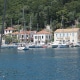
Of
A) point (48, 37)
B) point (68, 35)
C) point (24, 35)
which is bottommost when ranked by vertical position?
point (48, 37)

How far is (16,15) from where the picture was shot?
5044 inches

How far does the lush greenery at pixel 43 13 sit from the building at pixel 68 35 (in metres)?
7.24

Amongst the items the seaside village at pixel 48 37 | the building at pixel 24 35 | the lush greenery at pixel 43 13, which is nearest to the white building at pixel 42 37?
the seaside village at pixel 48 37

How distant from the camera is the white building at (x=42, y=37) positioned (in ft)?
384

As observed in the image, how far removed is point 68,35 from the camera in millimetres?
113812

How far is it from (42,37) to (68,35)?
8653 millimetres

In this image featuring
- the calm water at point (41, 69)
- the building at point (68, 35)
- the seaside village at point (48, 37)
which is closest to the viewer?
the calm water at point (41, 69)

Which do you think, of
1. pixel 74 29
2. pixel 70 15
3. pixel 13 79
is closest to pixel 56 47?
pixel 74 29

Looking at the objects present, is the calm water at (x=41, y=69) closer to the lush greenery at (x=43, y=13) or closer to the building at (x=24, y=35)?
the building at (x=24, y=35)

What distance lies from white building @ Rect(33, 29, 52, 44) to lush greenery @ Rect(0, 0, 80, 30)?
4.73 m

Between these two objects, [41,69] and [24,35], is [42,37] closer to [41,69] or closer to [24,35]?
[24,35]

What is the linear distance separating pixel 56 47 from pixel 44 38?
14664mm

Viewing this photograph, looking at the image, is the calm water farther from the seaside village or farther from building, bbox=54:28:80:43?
building, bbox=54:28:80:43

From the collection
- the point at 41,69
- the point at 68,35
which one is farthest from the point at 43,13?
the point at 41,69
